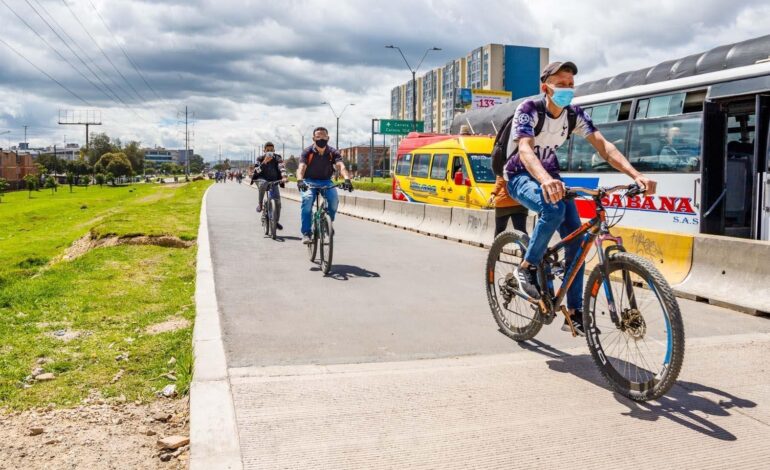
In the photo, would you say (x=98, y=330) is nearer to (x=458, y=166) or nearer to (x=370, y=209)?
(x=458, y=166)

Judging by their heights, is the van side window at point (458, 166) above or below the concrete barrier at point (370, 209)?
above

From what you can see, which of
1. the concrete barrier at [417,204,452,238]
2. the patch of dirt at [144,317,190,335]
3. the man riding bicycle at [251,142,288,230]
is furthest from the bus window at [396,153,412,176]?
the patch of dirt at [144,317,190,335]

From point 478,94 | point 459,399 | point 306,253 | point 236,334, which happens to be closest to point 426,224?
point 306,253

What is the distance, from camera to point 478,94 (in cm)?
5934

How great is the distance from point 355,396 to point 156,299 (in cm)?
361

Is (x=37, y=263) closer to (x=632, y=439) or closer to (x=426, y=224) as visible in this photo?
(x=426, y=224)

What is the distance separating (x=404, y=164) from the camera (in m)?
22.8

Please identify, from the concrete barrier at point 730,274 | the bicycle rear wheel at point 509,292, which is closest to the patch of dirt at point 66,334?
the bicycle rear wheel at point 509,292

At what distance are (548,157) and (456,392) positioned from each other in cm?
177

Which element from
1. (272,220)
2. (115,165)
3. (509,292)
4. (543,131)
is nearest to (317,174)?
(272,220)

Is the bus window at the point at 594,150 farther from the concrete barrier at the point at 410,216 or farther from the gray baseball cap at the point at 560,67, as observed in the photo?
the gray baseball cap at the point at 560,67

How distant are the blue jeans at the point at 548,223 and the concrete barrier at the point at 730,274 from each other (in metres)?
3.09

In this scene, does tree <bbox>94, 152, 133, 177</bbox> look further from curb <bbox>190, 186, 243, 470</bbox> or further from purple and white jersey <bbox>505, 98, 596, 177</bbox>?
purple and white jersey <bbox>505, 98, 596, 177</bbox>

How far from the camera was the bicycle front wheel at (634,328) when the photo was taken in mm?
3471
